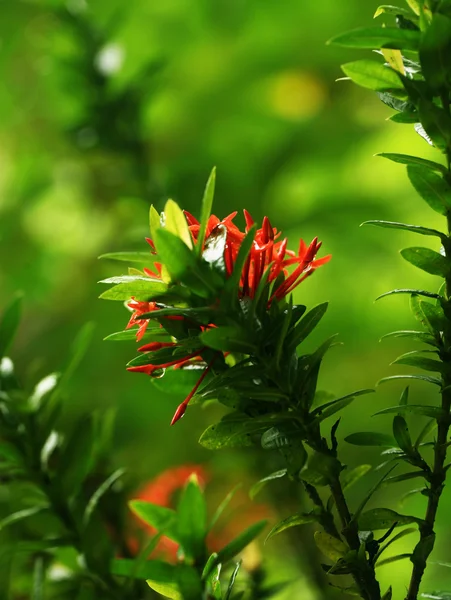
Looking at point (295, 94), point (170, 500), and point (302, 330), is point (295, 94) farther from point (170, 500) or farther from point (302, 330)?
point (302, 330)

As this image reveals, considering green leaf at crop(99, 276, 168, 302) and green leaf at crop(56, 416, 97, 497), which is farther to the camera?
green leaf at crop(56, 416, 97, 497)

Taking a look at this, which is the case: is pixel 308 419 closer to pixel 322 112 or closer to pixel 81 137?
pixel 81 137

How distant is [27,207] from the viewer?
39.9 inches

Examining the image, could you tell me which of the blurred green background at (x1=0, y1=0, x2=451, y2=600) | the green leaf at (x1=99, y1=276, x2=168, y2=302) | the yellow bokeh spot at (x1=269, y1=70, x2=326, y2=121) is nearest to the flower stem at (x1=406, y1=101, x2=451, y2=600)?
the green leaf at (x1=99, y1=276, x2=168, y2=302)

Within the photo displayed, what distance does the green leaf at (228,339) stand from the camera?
0.23m

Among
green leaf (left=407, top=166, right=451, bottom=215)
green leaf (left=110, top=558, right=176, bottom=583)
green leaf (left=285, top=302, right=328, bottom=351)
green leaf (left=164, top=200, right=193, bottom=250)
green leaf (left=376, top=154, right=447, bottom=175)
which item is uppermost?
green leaf (left=376, top=154, right=447, bottom=175)

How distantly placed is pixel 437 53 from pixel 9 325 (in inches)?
10.0

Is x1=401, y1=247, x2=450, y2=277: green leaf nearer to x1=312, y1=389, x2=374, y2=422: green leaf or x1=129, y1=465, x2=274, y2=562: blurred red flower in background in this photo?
x1=312, y1=389, x2=374, y2=422: green leaf

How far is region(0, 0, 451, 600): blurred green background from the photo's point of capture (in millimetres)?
829

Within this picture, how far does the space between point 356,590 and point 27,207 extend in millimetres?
861

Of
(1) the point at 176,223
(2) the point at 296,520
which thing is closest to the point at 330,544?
(2) the point at 296,520

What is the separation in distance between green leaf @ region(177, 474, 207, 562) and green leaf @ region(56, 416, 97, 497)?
129mm

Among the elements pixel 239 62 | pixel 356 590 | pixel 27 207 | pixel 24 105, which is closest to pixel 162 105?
pixel 239 62

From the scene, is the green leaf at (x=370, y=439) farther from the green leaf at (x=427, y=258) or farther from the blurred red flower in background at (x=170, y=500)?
the blurred red flower in background at (x=170, y=500)
